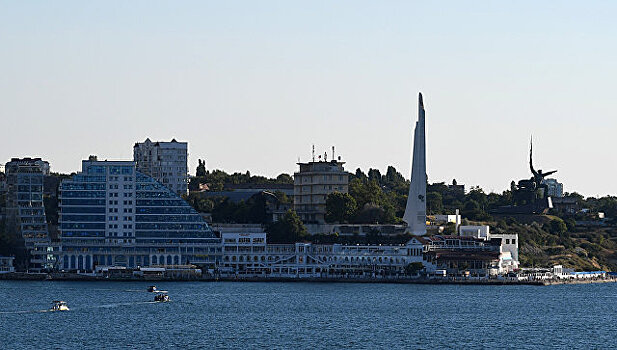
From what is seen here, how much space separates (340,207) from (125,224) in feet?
101

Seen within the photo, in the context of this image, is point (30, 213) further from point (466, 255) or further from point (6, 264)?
point (466, 255)

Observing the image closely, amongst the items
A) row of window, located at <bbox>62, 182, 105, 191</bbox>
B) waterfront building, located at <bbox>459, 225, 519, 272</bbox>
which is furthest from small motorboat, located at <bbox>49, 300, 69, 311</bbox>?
waterfront building, located at <bbox>459, 225, 519, 272</bbox>

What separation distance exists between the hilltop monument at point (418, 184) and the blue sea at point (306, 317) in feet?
75.3

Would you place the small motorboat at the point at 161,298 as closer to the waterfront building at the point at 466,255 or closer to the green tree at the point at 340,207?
the waterfront building at the point at 466,255

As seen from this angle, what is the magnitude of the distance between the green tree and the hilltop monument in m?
8.36

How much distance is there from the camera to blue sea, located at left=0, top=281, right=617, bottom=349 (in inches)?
4119

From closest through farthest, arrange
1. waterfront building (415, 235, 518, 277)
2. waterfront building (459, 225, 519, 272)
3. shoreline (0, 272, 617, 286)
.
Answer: shoreline (0, 272, 617, 286) < waterfront building (415, 235, 518, 277) < waterfront building (459, 225, 519, 272)

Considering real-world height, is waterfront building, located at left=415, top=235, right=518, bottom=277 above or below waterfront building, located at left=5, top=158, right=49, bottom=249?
below

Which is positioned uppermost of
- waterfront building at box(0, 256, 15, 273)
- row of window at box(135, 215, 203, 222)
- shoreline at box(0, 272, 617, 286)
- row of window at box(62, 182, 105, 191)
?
row of window at box(62, 182, 105, 191)

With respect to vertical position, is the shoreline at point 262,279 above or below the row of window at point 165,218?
below

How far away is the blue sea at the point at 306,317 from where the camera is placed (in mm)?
104625

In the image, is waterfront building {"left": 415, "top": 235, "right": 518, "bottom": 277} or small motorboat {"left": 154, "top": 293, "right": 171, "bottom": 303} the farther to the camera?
waterfront building {"left": 415, "top": 235, "right": 518, "bottom": 277}

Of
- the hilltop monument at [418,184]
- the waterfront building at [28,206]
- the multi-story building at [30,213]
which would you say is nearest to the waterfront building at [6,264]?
the multi-story building at [30,213]

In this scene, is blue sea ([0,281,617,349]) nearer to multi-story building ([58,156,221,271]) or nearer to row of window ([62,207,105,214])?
multi-story building ([58,156,221,271])
